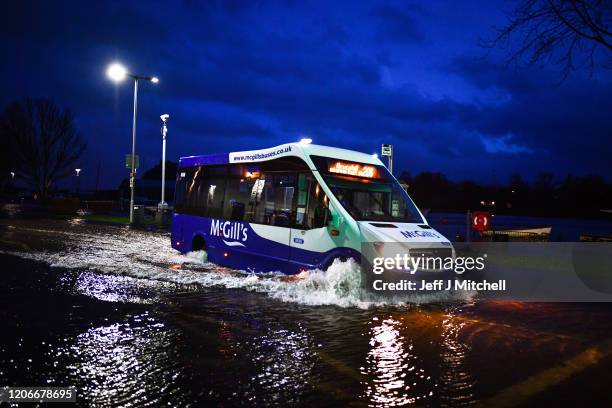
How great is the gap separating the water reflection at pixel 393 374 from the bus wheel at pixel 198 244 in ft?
26.3

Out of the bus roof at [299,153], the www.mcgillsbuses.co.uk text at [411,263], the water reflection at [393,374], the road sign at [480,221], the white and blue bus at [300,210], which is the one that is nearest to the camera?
the water reflection at [393,374]

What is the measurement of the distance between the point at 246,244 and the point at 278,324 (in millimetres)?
4877

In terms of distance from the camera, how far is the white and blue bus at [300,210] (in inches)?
378

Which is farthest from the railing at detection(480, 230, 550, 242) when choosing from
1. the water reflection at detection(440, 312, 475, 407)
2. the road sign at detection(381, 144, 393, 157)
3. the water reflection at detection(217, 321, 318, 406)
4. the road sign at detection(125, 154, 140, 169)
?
the road sign at detection(125, 154, 140, 169)

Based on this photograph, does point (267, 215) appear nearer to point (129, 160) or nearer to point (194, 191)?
point (194, 191)

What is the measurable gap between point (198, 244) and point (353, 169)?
580 cm

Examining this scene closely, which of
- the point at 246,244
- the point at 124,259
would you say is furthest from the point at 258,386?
the point at 124,259

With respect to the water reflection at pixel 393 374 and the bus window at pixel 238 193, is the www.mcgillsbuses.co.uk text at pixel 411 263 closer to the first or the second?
the water reflection at pixel 393 374

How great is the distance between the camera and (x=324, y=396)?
4652 millimetres

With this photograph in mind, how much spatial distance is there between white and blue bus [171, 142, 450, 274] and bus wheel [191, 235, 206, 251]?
9 centimetres

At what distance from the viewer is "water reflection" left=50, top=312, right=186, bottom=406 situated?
4578mm

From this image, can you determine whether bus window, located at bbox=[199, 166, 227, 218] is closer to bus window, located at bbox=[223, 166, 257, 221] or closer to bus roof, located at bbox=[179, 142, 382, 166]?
bus window, located at bbox=[223, 166, 257, 221]

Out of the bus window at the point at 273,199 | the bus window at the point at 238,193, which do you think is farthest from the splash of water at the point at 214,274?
the bus window at the point at 238,193

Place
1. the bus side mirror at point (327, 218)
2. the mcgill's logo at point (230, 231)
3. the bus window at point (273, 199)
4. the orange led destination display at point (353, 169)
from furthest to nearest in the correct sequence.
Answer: the mcgill's logo at point (230, 231), the bus window at point (273, 199), the orange led destination display at point (353, 169), the bus side mirror at point (327, 218)
